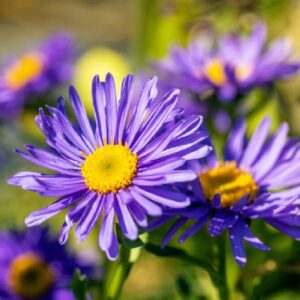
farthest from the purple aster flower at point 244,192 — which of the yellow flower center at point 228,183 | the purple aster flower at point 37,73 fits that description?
the purple aster flower at point 37,73

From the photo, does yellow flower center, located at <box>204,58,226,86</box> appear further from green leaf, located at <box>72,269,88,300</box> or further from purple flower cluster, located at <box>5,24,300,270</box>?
green leaf, located at <box>72,269,88,300</box>

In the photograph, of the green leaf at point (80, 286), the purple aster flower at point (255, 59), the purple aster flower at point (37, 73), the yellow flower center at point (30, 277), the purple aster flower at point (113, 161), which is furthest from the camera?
the purple aster flower at point (37, 73)

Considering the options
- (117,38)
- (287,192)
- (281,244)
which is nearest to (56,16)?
(117,38)

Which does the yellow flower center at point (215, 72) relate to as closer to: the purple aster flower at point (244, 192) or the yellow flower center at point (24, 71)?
the purple aster flower at point (244, 192)

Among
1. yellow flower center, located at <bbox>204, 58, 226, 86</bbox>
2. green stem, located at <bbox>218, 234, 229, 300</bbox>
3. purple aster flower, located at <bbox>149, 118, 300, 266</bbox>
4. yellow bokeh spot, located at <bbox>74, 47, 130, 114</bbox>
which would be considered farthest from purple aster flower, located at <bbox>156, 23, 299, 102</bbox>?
yellow bokeh spot, located at <bbox>74, 47, 130, 114</bbox>

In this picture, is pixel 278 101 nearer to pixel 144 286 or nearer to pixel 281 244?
pixel 281 244
